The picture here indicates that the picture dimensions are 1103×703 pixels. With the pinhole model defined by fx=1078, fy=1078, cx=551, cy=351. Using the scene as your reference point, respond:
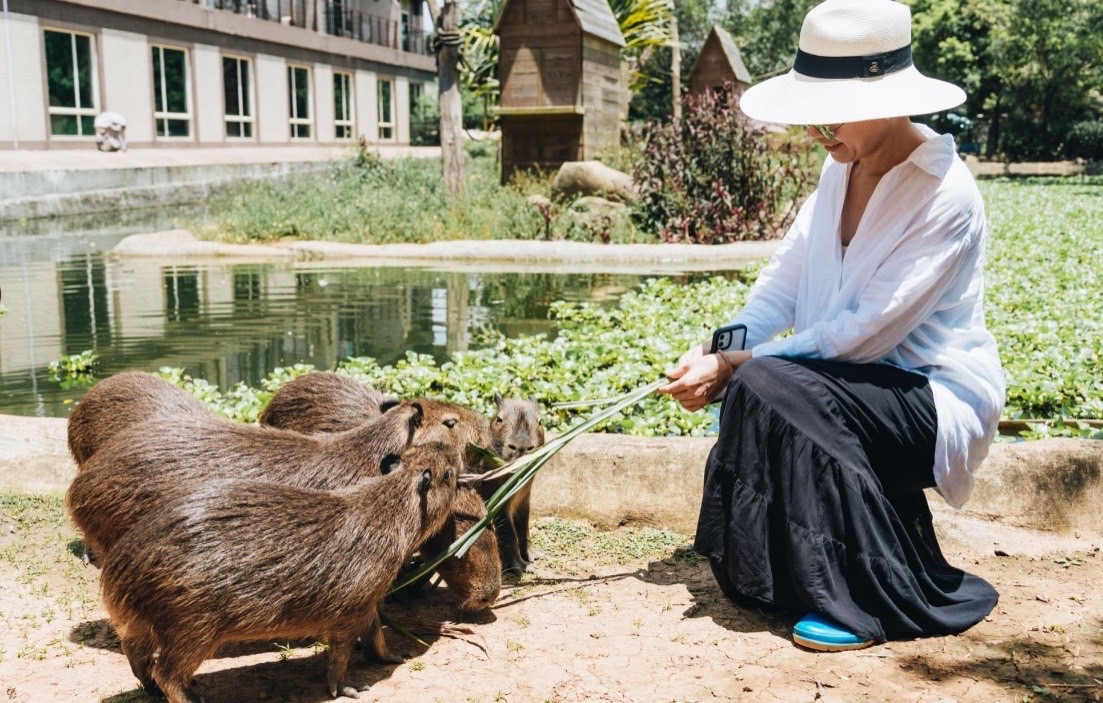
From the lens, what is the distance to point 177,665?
2.64 metres

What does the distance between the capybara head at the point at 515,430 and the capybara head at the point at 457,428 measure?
44 mm

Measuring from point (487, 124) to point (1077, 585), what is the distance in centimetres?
3154

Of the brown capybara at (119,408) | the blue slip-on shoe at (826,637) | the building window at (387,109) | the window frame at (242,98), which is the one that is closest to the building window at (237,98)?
the window frame at (242,98)

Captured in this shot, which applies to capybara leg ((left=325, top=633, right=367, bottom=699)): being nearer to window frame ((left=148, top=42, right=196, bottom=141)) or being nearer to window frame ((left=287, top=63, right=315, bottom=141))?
window frame ((left=148, top=42, right=196, bottom=141))

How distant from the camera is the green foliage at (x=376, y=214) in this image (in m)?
14.8

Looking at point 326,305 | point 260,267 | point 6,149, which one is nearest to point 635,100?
A: point 6,149

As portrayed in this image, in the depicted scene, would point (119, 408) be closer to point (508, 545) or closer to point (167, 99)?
point (508, 545)

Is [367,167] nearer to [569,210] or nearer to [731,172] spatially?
[569,210]

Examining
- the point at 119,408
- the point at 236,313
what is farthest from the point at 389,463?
the point at 236,313

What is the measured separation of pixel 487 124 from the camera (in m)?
33.8

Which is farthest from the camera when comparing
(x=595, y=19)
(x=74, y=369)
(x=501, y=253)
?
(x=595, y=19)

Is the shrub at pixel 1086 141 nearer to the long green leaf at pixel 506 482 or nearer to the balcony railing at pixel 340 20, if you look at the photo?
the balcony railing at pixel 340 20

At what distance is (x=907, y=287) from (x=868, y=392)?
1.06 ft

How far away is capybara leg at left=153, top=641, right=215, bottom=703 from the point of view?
2633 millimetres
